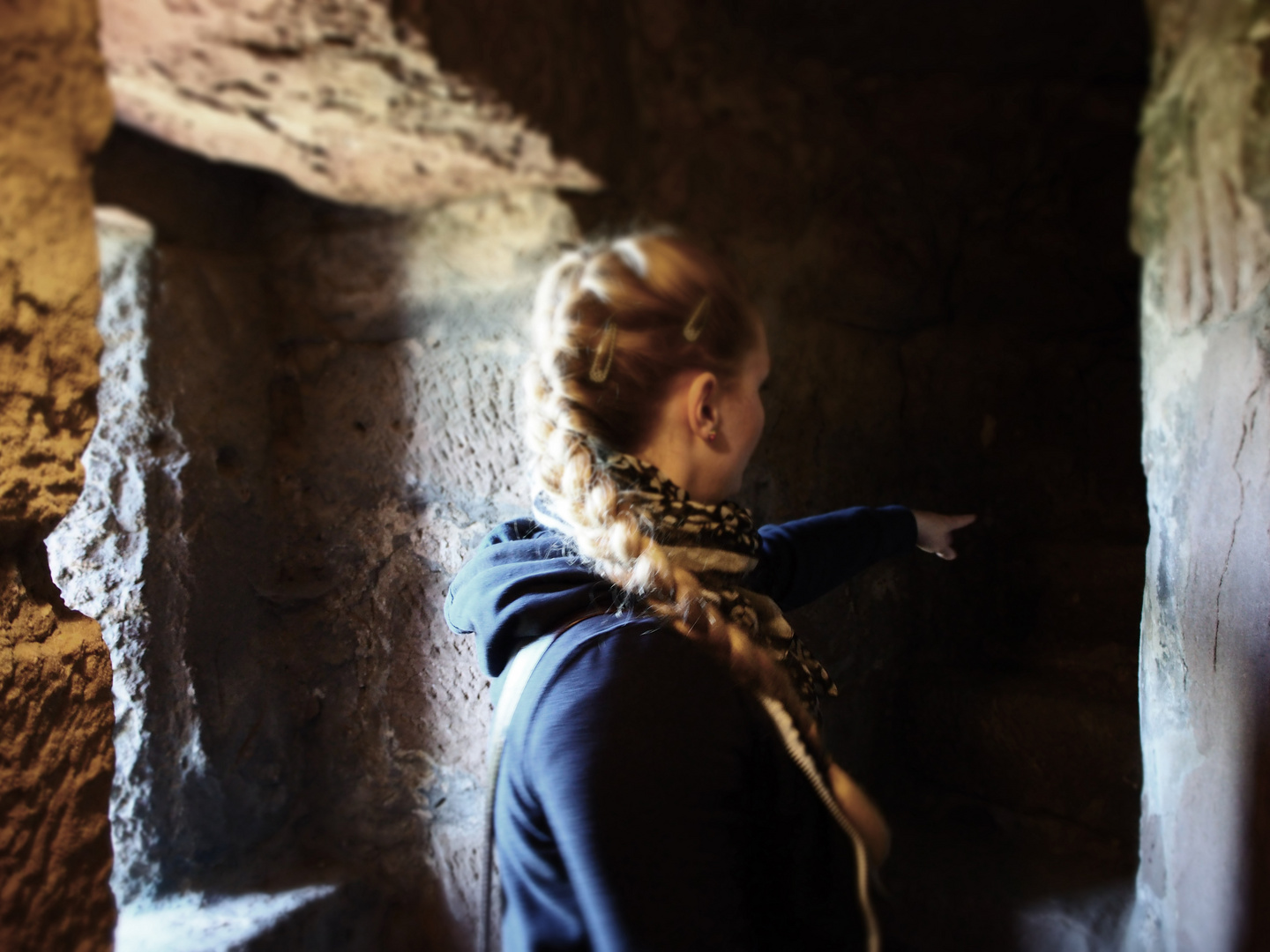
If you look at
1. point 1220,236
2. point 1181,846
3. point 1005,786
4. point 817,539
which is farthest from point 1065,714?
point 1220,236

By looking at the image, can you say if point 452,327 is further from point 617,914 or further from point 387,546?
point 617,914

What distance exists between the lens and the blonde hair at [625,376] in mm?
749

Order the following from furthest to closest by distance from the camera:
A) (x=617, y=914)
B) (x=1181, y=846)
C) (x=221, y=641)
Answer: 1. (x=221, y=641)
2. (x=1181, y=846)
3. (x=617, y=914)

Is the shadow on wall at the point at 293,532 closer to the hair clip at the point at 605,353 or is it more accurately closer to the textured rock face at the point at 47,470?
the hair clip at the point at 605,353

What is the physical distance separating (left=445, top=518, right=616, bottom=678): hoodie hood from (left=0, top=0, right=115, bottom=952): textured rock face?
0.33m

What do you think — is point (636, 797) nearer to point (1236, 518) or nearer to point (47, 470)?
point (47, 470)

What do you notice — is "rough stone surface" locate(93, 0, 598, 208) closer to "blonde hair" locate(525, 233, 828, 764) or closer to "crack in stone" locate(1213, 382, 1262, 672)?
"blonde hair" locate(525, 233, 828, 764)

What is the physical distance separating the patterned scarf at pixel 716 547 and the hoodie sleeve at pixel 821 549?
137 mm

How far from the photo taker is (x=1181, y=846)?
3.16 feet

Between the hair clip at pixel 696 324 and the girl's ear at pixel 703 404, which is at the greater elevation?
the hair clip at pixel 696 324

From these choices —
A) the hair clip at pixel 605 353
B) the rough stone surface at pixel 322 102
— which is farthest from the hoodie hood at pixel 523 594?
the rough stone surface at pixel 322 102

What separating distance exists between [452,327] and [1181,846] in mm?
1190

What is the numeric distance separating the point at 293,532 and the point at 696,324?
2.71ft

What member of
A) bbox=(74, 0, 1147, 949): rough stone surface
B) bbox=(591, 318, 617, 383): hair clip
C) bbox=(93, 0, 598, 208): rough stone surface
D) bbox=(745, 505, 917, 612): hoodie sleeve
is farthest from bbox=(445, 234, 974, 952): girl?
bbox=(74, 0, 1147, 949): rough stone surface
